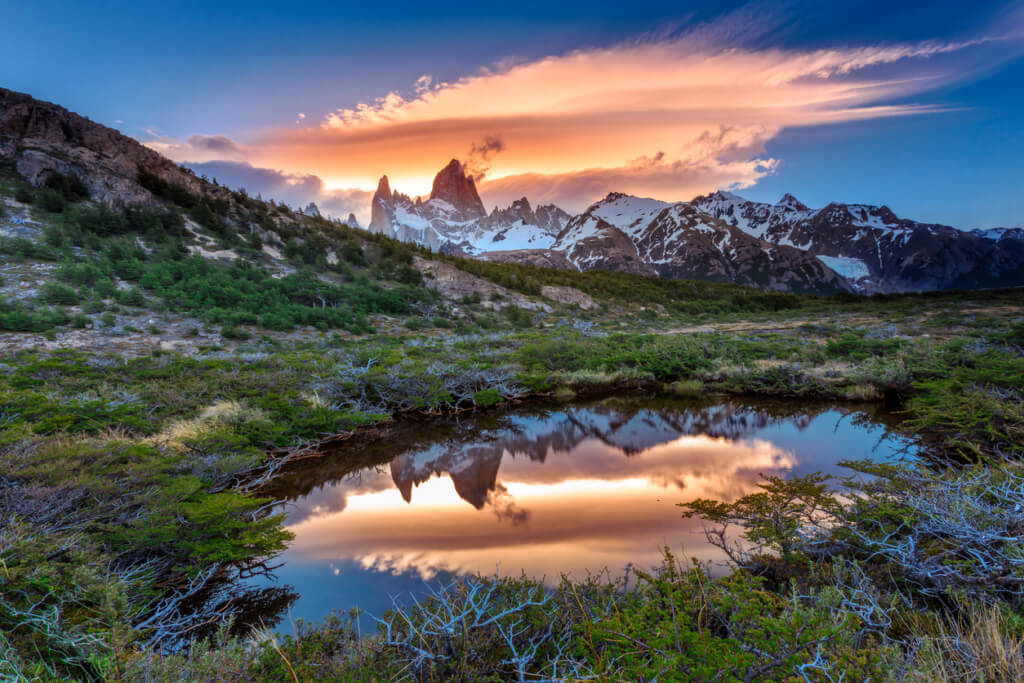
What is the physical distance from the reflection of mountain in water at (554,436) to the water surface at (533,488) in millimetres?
41

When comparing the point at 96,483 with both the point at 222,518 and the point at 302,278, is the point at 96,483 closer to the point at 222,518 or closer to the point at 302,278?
the point at 222,518

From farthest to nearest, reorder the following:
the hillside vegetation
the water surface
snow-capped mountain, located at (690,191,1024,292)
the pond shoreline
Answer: snow-capped mountain, located at (690,191,1024,292) < the pond shoreline < the water surface < the hillside vegetation

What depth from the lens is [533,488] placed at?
6531mm

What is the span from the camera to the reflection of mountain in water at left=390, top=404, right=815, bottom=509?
7051mm

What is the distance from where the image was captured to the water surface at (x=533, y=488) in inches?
176

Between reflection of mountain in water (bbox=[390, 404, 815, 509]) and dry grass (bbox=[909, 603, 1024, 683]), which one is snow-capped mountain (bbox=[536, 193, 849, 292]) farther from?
dry grass (bbox=[909, 603, 1024, 683])

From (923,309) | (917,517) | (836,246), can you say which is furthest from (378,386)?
(836,246)

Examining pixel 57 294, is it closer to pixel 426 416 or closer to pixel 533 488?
pixel 426 416

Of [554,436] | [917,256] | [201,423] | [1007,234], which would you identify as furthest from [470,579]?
[1007,234]

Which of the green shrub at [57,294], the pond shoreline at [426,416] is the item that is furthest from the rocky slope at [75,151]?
the pond shoreline at [426,416]

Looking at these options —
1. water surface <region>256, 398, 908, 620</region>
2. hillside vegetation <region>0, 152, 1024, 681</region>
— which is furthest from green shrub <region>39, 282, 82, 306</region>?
water surface <region>256, 398, 908, 620</region>

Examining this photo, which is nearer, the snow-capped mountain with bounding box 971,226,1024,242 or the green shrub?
the green shrub

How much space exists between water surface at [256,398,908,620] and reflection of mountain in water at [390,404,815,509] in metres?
0.04

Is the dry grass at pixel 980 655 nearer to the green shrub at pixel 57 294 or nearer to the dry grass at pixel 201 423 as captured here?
the dry grass at pixel 201 423
